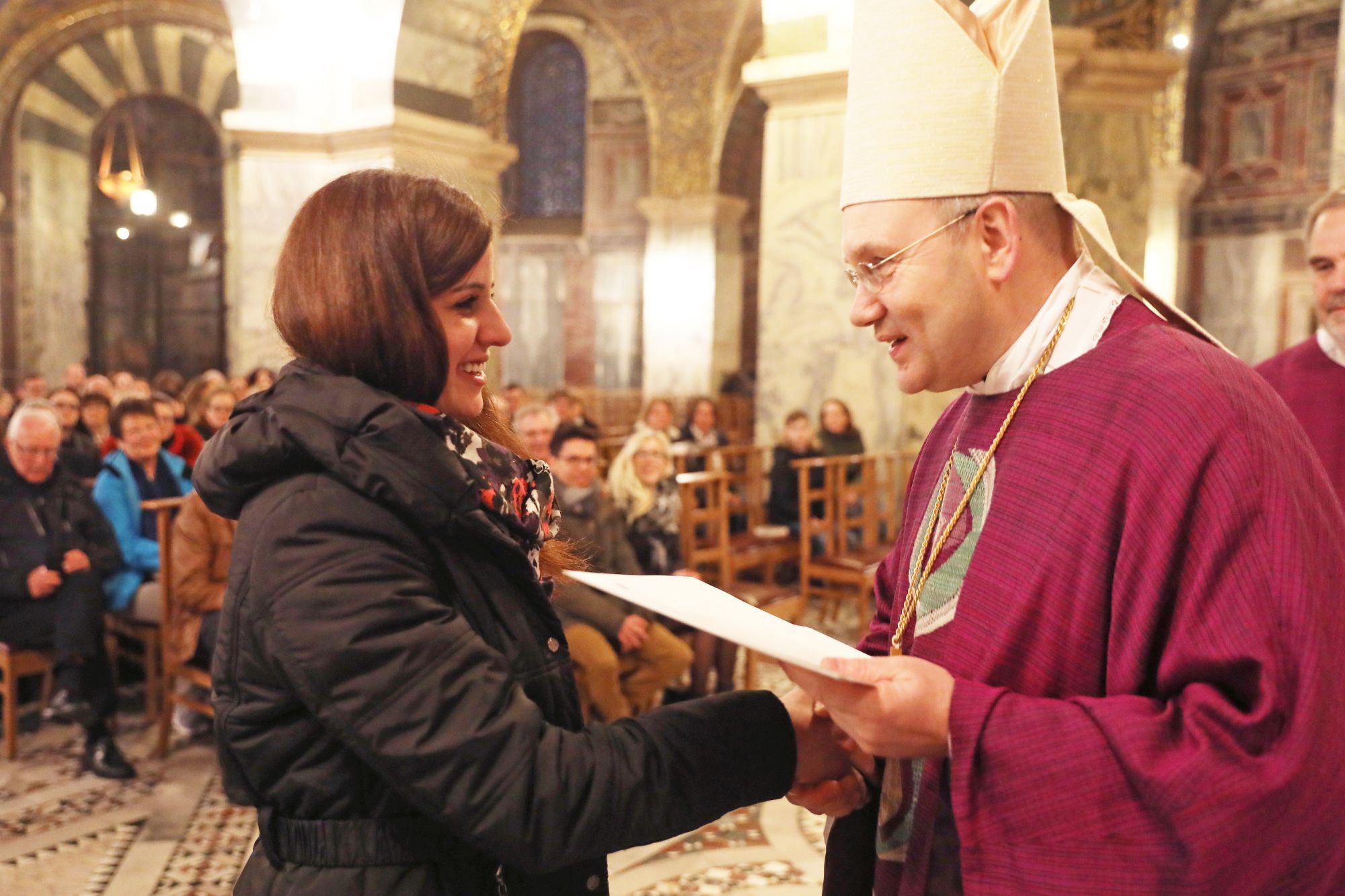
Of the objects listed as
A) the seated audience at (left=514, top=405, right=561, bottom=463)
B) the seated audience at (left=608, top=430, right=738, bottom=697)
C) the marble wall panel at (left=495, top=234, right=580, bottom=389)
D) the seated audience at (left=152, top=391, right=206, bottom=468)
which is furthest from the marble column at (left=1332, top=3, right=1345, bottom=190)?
the marble wall panel at (left=495, top=234, right=580, bottom=389)

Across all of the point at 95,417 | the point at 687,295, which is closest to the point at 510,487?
the point at 95,417

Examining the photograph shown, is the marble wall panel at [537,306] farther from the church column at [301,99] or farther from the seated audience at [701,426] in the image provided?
the church column at [301,99]

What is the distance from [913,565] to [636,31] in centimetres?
1381

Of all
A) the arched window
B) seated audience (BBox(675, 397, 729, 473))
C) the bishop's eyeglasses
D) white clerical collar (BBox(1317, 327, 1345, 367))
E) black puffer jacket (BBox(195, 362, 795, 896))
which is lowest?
seated audience (BBox(675, 397, 729, 473))

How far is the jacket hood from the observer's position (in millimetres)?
1181

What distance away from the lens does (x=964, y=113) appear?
4.63 ft

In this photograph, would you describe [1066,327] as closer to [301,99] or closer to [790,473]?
[790,473]

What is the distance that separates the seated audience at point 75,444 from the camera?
6.32m

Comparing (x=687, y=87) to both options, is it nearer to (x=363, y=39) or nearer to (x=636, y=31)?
(x=636, y=31)

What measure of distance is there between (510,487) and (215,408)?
5.87 meters

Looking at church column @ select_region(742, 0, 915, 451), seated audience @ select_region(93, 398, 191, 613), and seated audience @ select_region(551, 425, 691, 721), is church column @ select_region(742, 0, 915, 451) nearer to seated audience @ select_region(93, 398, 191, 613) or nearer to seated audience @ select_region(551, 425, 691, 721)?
seated audience @ select_region(551, 425, 691, 721)

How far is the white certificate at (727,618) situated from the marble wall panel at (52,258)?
49.9 feet

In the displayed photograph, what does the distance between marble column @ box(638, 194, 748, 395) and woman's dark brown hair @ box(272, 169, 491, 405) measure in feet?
40.6

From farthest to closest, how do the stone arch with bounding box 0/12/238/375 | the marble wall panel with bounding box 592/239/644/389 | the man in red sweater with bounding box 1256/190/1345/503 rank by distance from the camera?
1. the marble wall panel with bounding box 592/239/644/389
2. the stone arch with bounding box 0/12/238/375
3. the man in red sweater with bounding box 1256/190/1345/503
